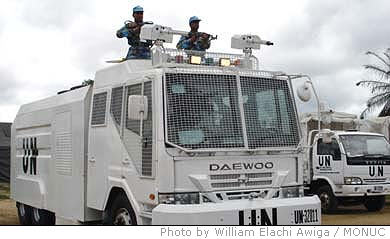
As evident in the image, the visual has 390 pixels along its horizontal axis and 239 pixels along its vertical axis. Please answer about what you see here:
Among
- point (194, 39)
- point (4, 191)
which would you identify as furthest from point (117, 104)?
point (4, 191)

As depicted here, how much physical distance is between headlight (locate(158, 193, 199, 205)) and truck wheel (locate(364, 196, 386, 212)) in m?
8.91

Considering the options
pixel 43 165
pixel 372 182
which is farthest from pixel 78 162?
pixel 372 182

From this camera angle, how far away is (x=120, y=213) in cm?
764

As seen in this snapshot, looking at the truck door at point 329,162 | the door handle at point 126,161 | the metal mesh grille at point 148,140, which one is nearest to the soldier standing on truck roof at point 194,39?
the metal mesh grille at point 148,140

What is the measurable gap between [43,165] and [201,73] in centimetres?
435

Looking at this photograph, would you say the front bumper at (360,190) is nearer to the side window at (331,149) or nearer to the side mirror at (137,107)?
the side window at (331,149)

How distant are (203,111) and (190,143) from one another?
0.46 m

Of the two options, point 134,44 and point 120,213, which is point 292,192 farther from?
point 134,44

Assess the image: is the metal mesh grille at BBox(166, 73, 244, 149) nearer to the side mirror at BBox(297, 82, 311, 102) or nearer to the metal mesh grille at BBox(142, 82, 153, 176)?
the metal mesh grille at BBox(142, 82, 153, 176)

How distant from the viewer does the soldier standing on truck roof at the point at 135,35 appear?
27.8 ft

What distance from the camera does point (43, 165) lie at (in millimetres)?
10391

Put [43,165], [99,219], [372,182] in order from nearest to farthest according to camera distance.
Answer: [99,219] → [43,165] → [372,182]

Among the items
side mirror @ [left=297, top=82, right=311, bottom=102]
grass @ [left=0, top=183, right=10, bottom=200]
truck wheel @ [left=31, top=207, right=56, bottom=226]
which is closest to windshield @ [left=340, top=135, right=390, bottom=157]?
side mirror @ [left=297, top=82, right=311, bottom=102]

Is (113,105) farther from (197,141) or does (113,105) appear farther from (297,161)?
(297,161)
